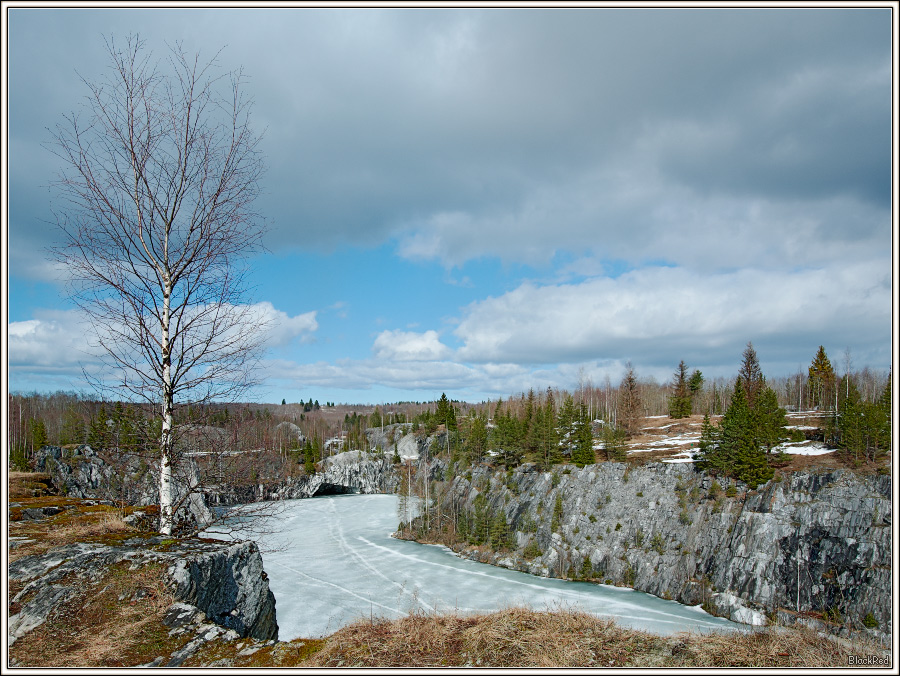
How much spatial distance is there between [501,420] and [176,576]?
61.0 meters

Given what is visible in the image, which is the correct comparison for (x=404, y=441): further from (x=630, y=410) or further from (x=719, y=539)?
(x=719, y=539)

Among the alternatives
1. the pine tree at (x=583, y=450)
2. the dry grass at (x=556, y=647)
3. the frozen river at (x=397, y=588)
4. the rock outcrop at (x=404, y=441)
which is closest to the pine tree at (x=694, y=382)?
the pine tree at (x=583, y=450)

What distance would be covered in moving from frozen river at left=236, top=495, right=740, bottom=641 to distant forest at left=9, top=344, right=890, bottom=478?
42.5 feet

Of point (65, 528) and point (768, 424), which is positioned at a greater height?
point (65, 528)

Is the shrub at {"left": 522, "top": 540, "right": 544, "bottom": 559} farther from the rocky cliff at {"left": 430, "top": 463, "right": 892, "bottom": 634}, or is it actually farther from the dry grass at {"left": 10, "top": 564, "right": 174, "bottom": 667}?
the dry grass at {"left": 10, "top": 564, "right": 174, "bottom": 667}

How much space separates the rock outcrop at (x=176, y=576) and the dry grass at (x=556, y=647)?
1.93m

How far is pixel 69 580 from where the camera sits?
6.23 meters

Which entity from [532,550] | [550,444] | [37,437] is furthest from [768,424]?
[37,437]

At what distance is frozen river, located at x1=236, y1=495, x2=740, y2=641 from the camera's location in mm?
30438

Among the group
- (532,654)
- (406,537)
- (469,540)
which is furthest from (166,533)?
(406,537)

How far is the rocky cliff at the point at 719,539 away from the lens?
33094mm

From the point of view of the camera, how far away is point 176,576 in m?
6.50

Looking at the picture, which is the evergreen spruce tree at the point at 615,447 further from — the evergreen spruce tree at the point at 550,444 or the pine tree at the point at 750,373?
the pine tree at the point at 750,373

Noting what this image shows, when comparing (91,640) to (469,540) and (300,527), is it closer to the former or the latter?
(469,540)
